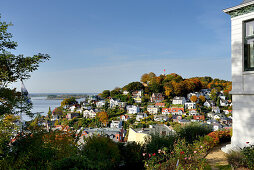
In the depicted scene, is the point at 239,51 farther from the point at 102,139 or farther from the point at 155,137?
the point at 102,139

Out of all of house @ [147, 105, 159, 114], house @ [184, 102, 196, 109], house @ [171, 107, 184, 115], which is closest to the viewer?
house @ [171, 107, 184, 115]

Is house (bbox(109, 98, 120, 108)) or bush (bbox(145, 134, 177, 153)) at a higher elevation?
bush (bbox(145, 134, 177, 153))

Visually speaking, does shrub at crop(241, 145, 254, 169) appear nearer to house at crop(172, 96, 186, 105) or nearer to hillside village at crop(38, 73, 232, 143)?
Result: hillside village at crop(38, 73, 232, 143)

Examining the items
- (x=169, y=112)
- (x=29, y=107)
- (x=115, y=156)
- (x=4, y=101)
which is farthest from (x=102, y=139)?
(x=169, y=112)

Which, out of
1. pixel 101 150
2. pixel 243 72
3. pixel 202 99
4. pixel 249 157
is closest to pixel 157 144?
pixel 101 150

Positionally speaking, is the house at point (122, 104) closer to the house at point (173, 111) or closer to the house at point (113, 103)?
the house at point (113, 103)

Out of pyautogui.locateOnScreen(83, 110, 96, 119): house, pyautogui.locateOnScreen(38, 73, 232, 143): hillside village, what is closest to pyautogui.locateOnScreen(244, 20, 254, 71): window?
pyautogui.locateOnScreen(38, 73, 232, 143): hillside village

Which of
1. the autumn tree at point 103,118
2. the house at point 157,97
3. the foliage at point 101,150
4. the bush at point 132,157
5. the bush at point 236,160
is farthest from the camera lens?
the house at point 157,97

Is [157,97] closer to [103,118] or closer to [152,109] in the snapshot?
[152,109]

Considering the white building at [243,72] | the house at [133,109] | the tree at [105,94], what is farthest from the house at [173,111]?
the white building at [243,72]
